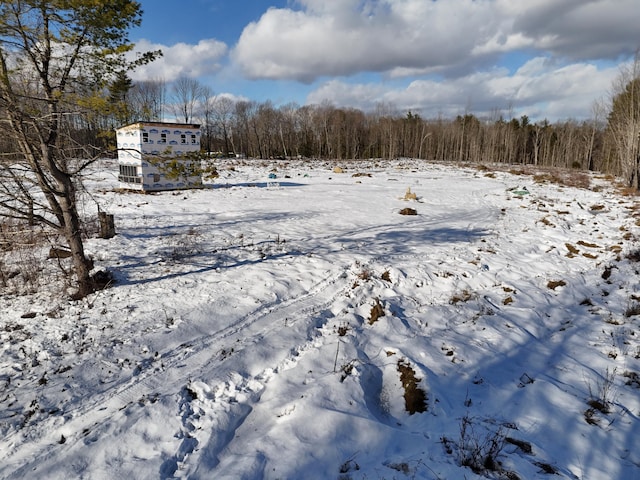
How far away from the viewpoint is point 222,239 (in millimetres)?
11469

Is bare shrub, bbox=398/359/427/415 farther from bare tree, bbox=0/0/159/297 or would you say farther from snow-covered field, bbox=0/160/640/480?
bare tree, bbox=0/0/159/297

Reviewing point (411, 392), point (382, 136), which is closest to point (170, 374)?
point (411, 392)

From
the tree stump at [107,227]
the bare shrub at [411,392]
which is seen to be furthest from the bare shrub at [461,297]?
the tree stump at [107,227]

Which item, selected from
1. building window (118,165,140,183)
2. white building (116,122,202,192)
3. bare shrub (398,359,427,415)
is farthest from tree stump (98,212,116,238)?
building window (118,165,140,183)

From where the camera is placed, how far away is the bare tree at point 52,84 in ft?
18.2

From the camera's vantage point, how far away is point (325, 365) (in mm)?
5520

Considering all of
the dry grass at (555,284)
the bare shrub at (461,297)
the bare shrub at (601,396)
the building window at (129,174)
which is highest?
the building window at (129,174)

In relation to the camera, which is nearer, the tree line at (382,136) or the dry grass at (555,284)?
the dry grass at (555,284)

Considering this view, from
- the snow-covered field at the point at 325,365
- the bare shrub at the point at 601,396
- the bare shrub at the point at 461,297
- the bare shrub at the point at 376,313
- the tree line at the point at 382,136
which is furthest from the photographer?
the tree line at the point at 382,136

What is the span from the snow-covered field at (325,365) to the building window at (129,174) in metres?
11.8

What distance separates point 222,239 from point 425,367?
7.97m

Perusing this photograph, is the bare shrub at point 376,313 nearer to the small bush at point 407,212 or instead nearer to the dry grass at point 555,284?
the dry grass at point 555,284

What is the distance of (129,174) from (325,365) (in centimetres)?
2075

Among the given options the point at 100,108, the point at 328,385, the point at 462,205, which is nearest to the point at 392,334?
the point at 328,385
